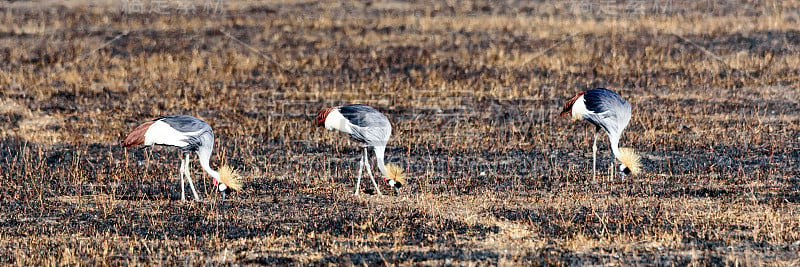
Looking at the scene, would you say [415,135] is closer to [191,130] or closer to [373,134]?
[373,134]

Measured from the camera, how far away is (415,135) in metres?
16.3

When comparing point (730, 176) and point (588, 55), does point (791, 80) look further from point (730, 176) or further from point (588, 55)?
point (730, 176)

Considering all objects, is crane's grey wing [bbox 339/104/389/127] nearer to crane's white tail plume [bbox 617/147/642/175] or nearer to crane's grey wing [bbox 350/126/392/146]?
crane's grey wing [bbox 350/126/392/146]

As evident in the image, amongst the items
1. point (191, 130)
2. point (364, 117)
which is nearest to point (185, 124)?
point (191, 130)

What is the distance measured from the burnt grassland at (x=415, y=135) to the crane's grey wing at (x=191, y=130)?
2.03 feet

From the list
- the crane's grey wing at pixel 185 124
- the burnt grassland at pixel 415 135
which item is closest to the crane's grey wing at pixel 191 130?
the crane's grey wing at pixel 185 124

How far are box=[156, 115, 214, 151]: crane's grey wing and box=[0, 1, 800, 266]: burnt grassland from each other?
62cm

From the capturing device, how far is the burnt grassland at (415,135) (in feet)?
32.5

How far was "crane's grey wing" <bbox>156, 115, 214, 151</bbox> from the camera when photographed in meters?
11.5

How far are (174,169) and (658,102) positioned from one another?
874cm

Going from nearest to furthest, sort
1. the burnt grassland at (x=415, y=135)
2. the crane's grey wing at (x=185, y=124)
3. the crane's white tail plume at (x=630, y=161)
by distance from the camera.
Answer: the burnt grassland at (x=415, y=135)
the crane's grey wing at (x=185, y=124)
the crane's white tail plume at (x=630, y=161)

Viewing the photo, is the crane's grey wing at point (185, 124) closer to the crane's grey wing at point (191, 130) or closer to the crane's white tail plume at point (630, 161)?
the crane's grey wing at point (191, 130)

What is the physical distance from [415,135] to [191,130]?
17.4ft

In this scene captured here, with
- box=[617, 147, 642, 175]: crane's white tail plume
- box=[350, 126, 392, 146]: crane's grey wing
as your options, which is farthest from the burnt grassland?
box=[350, 126, 392, 146]: crane's grey wing
